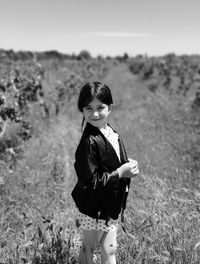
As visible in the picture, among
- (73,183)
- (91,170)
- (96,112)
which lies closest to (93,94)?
(96,112)

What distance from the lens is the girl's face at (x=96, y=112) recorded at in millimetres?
2547

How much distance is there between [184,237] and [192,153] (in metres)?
3.29

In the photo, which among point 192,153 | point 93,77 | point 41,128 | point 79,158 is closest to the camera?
point 79,158

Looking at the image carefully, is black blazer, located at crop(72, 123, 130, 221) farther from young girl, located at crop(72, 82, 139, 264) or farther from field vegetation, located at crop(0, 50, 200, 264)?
field vegetation, located at crop(0, 50, 200, 264)

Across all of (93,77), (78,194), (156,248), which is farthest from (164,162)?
(93,77)

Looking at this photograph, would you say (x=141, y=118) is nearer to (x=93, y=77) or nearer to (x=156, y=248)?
(x=156, y=248)

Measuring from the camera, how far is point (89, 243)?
2.68 metres

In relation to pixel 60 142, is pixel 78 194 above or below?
above

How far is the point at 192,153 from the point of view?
20.0 ft

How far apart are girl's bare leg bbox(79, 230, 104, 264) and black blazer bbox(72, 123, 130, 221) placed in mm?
176

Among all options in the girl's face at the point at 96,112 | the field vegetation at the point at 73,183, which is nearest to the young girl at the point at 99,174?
the girl's face at the point at 96,112

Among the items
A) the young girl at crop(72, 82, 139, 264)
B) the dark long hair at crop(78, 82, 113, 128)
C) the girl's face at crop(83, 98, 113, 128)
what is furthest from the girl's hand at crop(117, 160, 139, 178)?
the dark long hair at crop(78, 82, 113, 128)

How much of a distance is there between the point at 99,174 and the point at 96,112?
1.23 ft

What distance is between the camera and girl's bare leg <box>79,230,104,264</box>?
8.68ft
